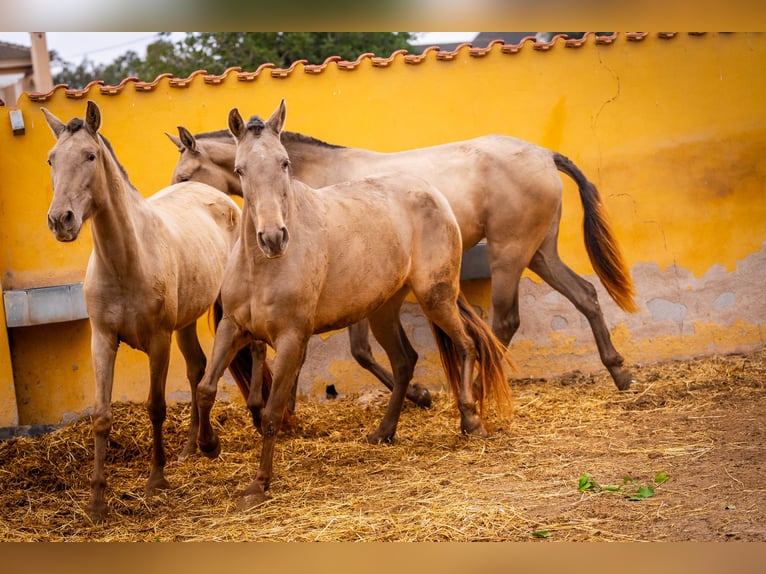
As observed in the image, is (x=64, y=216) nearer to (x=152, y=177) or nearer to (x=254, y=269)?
(x=254, y=269)

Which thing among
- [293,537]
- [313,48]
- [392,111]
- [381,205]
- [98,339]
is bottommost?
[293,537]

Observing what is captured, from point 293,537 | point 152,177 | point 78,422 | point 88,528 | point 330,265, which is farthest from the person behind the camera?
point 152,177

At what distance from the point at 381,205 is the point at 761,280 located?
401 centimetres

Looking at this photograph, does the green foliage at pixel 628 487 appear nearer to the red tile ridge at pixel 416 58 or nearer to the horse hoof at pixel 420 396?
the horse hoof at pixel 420 396

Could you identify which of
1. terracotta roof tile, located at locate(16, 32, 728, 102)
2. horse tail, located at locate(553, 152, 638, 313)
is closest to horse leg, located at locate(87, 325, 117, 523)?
terracotta roof tile, located at locate(16, 32, 728, 102)

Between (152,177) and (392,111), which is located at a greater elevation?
(392,111)

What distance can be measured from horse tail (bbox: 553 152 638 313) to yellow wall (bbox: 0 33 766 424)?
0.69 m

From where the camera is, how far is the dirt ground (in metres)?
4.04

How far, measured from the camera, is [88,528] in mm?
4301

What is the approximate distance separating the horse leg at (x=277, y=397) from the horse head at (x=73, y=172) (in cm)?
111

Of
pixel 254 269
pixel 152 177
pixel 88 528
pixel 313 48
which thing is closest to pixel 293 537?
pixel 88 528

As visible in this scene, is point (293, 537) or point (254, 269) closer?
point (293, 537)

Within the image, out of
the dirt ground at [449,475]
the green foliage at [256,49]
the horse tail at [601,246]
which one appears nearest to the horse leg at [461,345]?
the dirt ground at [449,475]

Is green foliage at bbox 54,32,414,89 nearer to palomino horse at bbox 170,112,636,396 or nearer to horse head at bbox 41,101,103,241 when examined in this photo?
palomino horse at bbox 170,112,636,396
